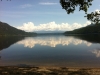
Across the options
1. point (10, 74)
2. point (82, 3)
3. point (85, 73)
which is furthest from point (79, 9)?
point (10, 74)

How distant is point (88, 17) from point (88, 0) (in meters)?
2.87

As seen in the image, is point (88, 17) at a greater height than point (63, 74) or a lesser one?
greater

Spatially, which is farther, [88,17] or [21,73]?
[88,17]

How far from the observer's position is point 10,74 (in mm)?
22703

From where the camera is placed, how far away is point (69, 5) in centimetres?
2717

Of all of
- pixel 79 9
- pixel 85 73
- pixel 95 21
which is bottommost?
pixel 85 73

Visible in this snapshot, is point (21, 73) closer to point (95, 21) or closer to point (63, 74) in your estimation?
point (63, 74)

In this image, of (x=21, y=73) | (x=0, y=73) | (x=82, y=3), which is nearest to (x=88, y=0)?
(x=82, y=3)

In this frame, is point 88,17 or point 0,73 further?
point 88,17

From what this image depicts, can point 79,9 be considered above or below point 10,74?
above

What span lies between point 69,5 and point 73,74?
1141 centimetres

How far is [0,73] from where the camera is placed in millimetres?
23469

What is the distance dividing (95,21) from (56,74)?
11423 millimetres

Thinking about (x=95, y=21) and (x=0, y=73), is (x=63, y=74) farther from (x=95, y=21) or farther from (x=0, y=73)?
(x=95, y=21)
